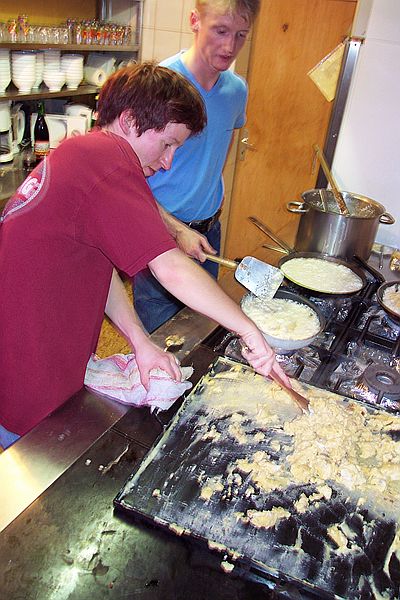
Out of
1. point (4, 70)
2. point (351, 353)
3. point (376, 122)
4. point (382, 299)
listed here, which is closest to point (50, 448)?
point (351, 353)

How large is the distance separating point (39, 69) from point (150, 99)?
199 centimetres

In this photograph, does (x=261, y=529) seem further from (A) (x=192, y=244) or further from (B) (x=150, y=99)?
(A) (x=192, y=244)

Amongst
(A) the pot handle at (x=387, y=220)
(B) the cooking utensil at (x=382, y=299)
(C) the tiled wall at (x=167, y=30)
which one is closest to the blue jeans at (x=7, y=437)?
(B) the cooking utensil at (x=382, y=299)

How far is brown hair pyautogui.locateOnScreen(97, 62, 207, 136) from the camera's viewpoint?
42.0 inches

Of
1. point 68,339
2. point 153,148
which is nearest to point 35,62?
point 153,148

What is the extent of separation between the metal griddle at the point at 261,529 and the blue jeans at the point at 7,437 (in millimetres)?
472

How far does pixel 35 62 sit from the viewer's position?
264 centimetres

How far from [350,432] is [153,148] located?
74 centimetres

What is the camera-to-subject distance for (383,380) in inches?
49.5

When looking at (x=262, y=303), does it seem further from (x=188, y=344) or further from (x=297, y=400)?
(x=297, y=400)

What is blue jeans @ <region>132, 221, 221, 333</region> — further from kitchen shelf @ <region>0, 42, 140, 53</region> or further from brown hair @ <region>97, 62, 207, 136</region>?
kitchen shelf @ <region>0, 42, 140, 53</region>

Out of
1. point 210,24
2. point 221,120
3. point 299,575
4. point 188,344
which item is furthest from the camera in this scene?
point 221,120

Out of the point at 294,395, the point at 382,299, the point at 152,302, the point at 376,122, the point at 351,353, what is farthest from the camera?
the point at 376,122

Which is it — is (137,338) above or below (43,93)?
below
